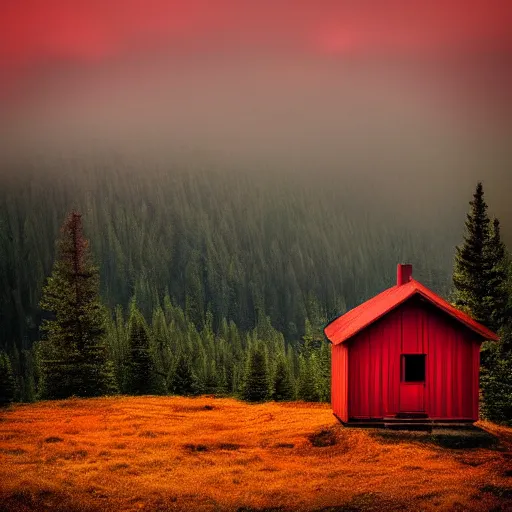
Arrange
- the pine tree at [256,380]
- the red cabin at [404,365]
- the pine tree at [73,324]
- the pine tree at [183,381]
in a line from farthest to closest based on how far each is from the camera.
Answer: the pine tree at [183,381], the pine tree at [256,380], the pine tree at [73,324], the red cabin at [404,365]

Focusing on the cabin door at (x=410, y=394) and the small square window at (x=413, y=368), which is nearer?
the cabin door at (x=410, y=394)

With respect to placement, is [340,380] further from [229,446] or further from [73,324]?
[73,324]

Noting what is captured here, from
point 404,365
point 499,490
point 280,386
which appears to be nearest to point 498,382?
point 404,365

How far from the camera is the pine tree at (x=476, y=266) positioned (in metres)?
33.8

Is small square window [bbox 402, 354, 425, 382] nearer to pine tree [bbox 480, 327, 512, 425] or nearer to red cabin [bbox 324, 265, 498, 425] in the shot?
red cabin [bbox 324, 265, 498, 425]

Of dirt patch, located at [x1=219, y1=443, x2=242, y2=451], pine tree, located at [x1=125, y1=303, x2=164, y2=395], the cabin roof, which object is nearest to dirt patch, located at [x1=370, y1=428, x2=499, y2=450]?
the cabin roof

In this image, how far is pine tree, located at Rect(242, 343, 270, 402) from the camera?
3869 centimetres

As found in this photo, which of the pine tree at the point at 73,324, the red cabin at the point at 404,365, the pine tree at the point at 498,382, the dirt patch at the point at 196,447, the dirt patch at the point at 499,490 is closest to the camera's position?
the dirt patch at the point at 499,490

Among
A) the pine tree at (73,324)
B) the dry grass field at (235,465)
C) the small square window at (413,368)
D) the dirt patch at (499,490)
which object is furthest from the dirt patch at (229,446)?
the pine tree at (73,324)

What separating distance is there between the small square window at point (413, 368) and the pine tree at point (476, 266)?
31.5 ft

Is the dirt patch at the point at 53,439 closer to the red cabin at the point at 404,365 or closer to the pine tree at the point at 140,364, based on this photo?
the red cabin at the point at 404,365

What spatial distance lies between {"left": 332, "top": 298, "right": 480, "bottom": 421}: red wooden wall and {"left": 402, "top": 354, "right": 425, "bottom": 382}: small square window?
0.54 metres

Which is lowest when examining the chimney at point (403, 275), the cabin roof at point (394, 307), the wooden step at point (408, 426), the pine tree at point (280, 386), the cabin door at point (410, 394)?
the pine tree at point (280, 386)

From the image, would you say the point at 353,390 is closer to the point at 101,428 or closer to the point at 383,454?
the point at 383,454
